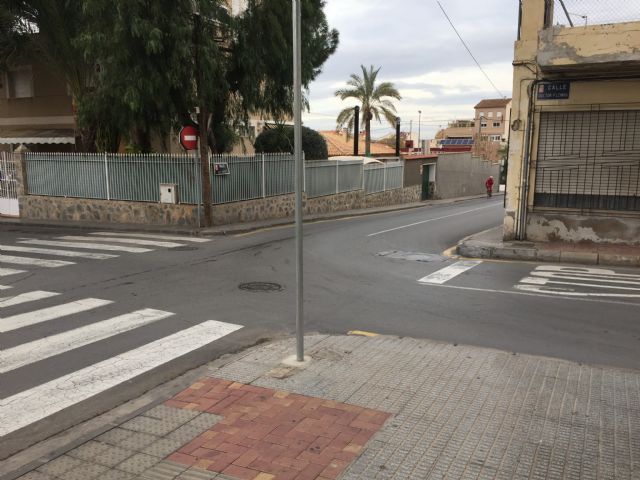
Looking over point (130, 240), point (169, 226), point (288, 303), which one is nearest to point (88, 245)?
point (130, 240)

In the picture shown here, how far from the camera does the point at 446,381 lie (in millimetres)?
5230

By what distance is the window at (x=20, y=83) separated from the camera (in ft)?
81.5

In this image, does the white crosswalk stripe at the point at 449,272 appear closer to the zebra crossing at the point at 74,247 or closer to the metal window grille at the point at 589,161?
the metal window grille at the point at 589,161

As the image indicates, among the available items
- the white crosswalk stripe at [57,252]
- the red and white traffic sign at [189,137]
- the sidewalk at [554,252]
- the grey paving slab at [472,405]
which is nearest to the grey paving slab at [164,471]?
the grey paving slab at [472,405]

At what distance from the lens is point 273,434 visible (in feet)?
13.8

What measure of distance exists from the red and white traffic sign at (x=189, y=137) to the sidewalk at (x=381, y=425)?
13193mm

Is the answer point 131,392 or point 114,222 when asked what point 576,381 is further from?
point 114,222

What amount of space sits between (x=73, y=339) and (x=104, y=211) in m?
13.3

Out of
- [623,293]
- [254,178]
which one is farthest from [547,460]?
[254,178]

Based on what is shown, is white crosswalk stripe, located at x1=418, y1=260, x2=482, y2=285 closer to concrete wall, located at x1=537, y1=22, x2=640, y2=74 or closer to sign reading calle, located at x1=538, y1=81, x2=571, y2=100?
sign reading calle, located at x1=538, y1=81, x2=571, y2=100

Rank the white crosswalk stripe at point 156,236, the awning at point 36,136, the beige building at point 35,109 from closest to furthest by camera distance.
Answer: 1. the white crosswalk stripe at point 156,236
2. the awning at point 36,136
3. the beige building at point 35,109

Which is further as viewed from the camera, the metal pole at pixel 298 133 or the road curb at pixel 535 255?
the road curb at pixel 535 255

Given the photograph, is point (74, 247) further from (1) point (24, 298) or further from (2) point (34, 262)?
(1) point (24, 298)

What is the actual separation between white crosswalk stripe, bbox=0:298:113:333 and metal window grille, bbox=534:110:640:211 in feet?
34.1
